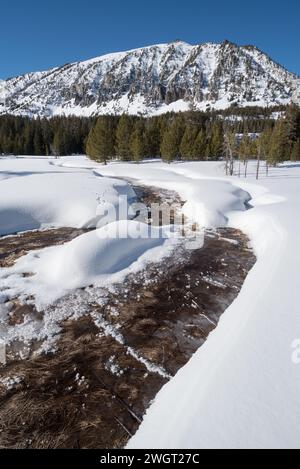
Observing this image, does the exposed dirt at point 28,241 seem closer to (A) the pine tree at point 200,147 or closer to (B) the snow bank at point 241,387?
(B) the snow bank at point 241,387

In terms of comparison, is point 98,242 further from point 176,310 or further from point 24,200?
point 24,200

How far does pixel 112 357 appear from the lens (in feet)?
21.5

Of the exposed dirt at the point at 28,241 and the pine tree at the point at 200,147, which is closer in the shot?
the exposed dirt at the point at 28,241

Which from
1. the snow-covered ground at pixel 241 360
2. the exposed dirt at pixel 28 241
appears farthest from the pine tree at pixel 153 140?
the snow-covered ground at pixel 241 360

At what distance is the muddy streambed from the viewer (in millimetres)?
4879

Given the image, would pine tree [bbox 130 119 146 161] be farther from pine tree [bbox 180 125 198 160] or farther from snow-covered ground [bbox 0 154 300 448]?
snow-covered ground [bbox 0 154 300 448]

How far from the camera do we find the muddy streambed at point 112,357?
488 cm

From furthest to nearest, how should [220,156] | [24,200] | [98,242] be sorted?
[220,156] < [24,200] < [98,242]

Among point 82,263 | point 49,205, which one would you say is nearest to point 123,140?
point 49,205

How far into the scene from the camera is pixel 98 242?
10797mm

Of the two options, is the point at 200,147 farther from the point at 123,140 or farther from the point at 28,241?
the point at 28,241
